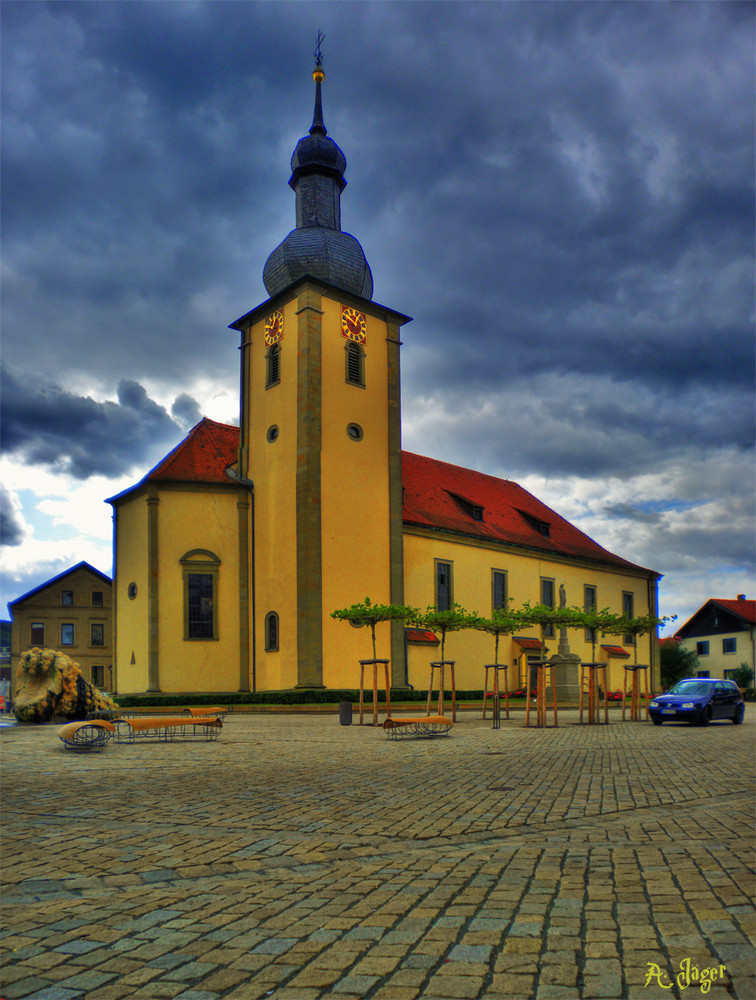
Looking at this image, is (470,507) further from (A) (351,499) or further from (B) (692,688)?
(B) (692,688)

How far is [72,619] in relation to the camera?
216 feet

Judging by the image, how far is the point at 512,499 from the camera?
53.8m

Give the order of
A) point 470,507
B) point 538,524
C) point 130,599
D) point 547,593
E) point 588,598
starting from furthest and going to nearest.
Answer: point 588,598 < point 538,524 < point 547,593 < point 470,507 < point 130,599

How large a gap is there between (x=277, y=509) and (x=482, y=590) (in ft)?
42.5

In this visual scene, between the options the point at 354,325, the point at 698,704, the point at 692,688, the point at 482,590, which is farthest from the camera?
the point at 482,590

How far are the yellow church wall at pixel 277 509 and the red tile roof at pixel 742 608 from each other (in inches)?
1744

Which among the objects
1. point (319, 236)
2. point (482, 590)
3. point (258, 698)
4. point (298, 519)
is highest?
point (319, 236)

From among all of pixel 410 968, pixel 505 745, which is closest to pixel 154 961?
pixel 410 968

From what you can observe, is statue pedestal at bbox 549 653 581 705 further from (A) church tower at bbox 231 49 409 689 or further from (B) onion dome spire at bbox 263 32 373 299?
(B) onion dome spire at bbox 263 32 373 299

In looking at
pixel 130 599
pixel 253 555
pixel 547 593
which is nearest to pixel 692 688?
pixel 253 555

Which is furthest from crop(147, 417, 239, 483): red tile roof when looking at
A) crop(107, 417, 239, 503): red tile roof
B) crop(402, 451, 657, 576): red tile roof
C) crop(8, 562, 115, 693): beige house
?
crop(8, 562, 115, 693): beige house

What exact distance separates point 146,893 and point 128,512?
113 ft

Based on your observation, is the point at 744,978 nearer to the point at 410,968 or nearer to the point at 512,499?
the point at 410,968

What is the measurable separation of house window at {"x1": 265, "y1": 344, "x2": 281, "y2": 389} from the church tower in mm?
64
